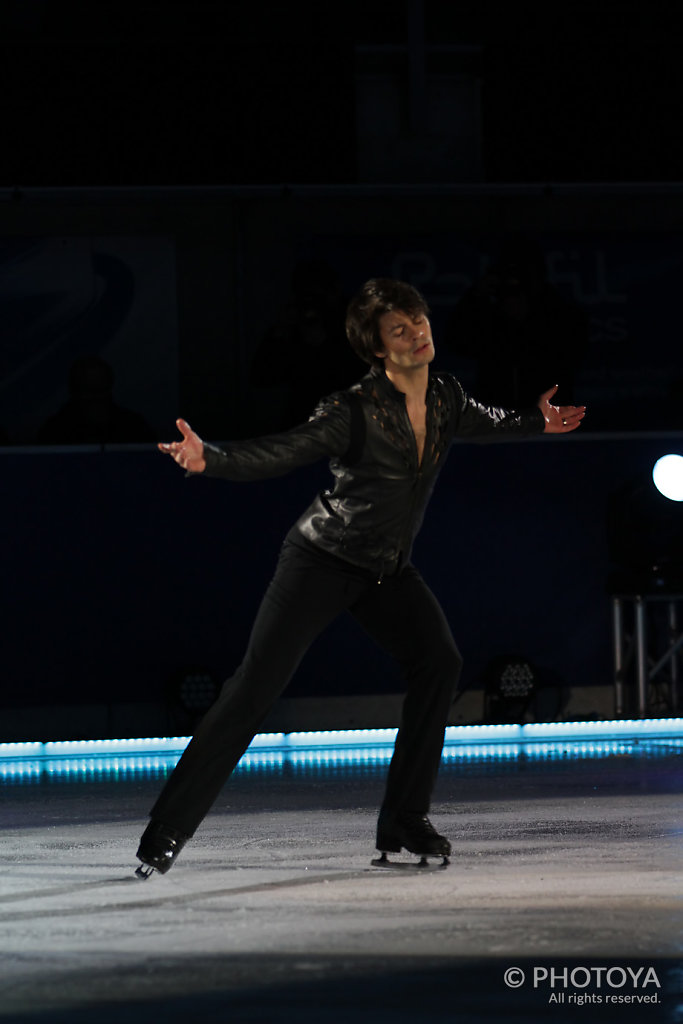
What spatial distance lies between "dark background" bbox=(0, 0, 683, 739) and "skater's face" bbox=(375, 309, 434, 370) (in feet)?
12.8

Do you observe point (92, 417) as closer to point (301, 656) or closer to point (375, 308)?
point (375, 308)

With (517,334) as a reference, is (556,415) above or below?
below

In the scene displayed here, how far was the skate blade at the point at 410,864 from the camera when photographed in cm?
381

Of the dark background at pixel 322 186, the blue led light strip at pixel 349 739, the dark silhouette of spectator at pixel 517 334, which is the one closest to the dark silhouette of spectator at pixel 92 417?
the dark background at pixel 322 186

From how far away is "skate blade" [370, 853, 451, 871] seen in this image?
150 inches

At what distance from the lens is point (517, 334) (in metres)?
8.25

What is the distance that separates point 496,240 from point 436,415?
5.33m

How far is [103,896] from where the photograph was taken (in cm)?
354

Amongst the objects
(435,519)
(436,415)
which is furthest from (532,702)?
(436,415)

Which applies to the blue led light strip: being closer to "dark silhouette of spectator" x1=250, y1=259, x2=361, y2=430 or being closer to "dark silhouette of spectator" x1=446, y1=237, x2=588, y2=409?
"dark silhouette of spectator" x1=250, y1=259, x2=361, y2=430

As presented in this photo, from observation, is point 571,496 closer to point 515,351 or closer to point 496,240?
point 515,351

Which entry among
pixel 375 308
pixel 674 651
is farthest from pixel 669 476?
pixel 375 308

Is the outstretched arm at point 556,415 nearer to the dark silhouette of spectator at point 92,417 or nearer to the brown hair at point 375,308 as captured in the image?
the brown hair at point 375,308

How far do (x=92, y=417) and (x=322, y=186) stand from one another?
5.80 feet
